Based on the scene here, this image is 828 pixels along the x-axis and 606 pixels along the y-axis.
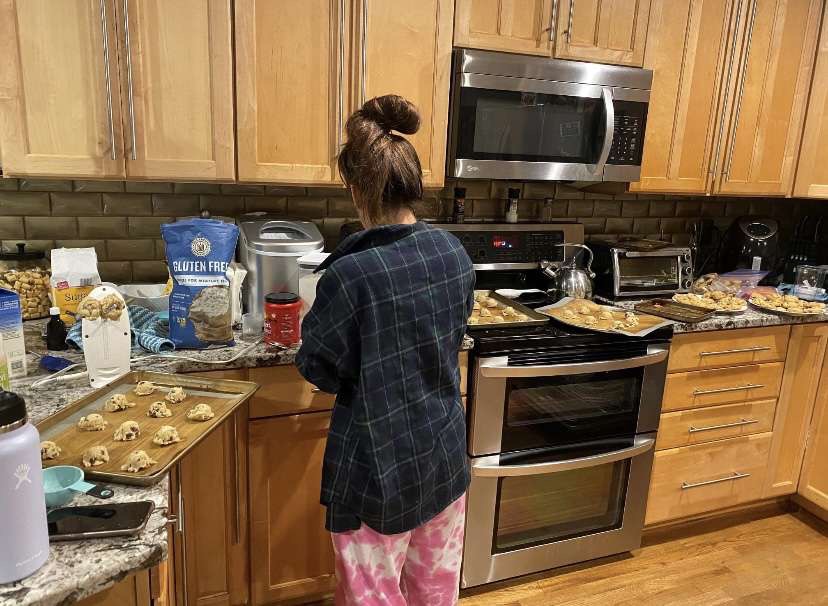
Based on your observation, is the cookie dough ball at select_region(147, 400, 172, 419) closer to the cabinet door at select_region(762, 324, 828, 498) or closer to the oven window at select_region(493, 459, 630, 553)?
the oven window at select_region(493, 459, 630, 553)

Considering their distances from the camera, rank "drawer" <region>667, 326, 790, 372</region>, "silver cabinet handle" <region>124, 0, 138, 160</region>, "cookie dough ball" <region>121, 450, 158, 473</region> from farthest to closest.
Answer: "drawer" <region>667, 326, 790, 372</region>
"silver cabinet handle" <region>124, 0, 138, 160</region>
"cookie dough ball" <region>121, 450, 158, 473</region>

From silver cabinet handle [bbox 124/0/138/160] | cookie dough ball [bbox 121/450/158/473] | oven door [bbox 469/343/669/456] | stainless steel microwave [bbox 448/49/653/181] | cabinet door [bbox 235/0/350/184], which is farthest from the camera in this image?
stainless steel microwave [bbox 448/49/653/181]

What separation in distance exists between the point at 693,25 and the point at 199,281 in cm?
203

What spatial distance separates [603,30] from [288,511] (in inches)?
77.1

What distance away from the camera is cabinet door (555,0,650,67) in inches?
84.5

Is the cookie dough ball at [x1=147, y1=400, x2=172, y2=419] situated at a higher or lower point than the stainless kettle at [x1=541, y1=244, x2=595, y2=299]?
lower

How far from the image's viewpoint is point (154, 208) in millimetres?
2133

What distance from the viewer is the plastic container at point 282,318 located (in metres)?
1.71

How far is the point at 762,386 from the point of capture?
2.44 metres

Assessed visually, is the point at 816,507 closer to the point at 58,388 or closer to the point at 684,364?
the point at 684,364

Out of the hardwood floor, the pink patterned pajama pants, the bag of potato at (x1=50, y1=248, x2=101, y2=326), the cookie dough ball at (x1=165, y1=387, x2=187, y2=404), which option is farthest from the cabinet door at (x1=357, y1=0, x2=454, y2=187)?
the hardwood floor

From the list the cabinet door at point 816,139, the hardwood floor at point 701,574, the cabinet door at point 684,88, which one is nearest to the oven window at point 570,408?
the hardwood floor at point 701,574

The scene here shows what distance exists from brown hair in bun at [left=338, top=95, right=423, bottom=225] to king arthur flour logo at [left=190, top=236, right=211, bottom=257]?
53 cm

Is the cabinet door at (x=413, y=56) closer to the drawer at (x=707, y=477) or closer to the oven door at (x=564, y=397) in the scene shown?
the oven door at (x=564, y=397)
